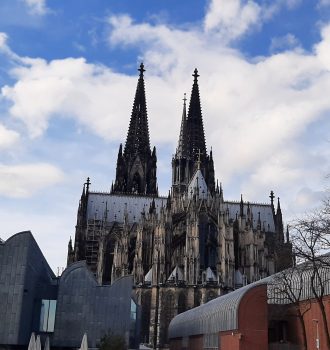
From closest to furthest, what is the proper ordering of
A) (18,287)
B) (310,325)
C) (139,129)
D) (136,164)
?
(310,325), (18,287), (136,164), (139,129)

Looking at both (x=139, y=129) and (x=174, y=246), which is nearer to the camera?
(x=174, y=246)

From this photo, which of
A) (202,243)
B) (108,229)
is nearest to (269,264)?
(202,243)

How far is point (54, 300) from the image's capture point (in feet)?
145

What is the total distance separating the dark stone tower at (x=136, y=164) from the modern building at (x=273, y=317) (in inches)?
2206

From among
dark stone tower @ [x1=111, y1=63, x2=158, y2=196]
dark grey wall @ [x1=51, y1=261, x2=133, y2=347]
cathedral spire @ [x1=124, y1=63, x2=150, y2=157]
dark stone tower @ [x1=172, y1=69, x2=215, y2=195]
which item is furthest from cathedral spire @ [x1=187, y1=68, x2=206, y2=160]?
dark grey wall @ [x1=51, y1=261, x2=133, y2=347]

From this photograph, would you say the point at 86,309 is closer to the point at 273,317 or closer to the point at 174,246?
the point at 273,317

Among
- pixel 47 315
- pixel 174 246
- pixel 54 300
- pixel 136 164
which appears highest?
pixel 136 164

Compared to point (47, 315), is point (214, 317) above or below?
below

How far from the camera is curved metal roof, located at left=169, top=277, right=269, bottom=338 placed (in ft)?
112

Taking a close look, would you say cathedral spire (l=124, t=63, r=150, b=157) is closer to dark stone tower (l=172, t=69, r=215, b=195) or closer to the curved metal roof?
dark stone tower (l=172, t=69, r=215, b=195)

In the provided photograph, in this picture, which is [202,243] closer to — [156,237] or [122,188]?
[156,237]

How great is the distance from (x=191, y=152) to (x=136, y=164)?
10.2 m

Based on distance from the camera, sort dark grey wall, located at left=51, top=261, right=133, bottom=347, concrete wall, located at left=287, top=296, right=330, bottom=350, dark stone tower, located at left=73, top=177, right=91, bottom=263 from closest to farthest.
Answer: concrete wall, located at left=287, top=296, right=330, bottom=350
dark grey wall, located at left=51, top=261, right=133, bottom=347
dark stone tower, located at left=73, top=177, right=91, bottom=263

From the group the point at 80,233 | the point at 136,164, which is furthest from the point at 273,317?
the point at 136,164
